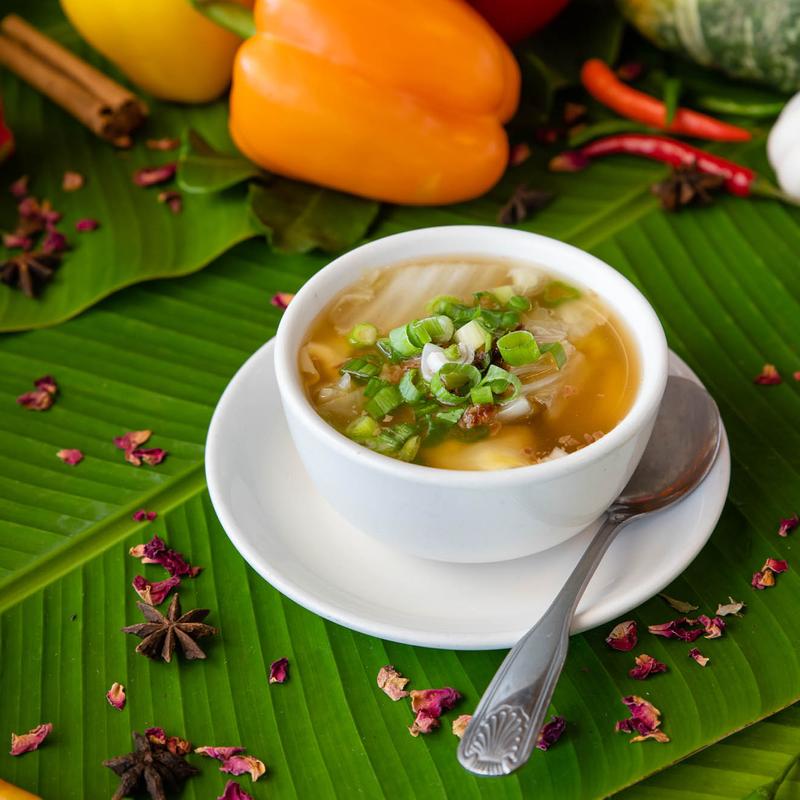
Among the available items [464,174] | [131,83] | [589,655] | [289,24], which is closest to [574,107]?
[464,174]

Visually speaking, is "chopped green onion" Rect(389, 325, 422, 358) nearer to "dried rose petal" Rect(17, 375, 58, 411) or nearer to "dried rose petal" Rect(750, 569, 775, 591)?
"dried rose petal" Rect(750, 569, 775, 591)

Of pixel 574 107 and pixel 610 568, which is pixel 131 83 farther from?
pixel 610 568

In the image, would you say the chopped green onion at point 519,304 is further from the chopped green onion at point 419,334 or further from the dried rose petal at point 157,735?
the dried rose petal at point 157,735

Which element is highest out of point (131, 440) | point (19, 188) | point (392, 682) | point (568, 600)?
point (568, 600)

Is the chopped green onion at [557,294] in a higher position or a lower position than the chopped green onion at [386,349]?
higher

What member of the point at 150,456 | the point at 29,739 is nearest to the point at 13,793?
the point at 29,739

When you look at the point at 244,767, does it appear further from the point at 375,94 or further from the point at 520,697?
the point at 375,94

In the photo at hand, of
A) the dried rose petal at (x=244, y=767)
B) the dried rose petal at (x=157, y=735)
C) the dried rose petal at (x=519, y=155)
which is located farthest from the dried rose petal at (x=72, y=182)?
the dried rose petal at (x=244, y=767)

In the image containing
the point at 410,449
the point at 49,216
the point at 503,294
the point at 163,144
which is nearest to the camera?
the point at 410,449

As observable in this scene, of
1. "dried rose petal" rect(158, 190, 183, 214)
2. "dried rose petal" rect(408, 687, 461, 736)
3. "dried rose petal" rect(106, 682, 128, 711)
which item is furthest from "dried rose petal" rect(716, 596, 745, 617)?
"dried rose petal" rect(158, 190, 183, 214)
